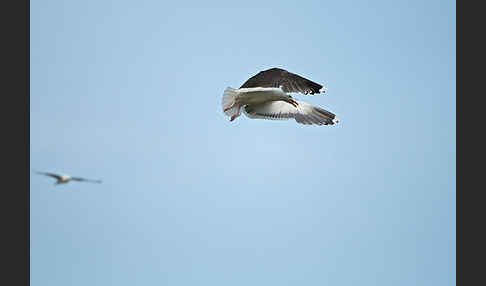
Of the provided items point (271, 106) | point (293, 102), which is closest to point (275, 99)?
point (271, 106)

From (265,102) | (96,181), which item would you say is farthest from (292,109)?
(96,181)

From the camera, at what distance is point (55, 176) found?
701 centimetres

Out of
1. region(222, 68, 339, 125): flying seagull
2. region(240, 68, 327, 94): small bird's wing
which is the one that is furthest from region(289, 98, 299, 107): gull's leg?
region(240, 68, 327, 94): small bird's wing

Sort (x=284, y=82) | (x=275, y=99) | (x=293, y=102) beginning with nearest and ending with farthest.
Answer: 1. (x=284, y=82)
2. (x=275, y=99)
3. (x=293, y=102)

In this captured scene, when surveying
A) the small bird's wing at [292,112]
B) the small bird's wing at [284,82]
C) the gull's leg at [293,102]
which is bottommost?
the small bird's wing at [292,112]

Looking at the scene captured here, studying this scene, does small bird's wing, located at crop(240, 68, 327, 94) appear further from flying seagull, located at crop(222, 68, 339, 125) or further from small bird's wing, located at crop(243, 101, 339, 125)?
small bird's wing, located at crop(243, 101, 339, 125)

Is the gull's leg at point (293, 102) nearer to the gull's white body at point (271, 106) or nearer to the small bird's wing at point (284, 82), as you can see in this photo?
the gull's white body at point (271, 106)

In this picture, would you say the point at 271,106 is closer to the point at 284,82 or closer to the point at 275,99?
the point at 275,99

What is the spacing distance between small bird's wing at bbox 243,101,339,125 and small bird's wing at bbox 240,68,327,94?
0.27m

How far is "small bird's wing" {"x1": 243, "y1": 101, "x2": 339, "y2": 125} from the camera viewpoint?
21.2 ft

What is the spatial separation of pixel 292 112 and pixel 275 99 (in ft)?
0.86

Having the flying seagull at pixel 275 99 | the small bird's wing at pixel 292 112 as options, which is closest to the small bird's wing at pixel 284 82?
the flying seagull at pixel 275 99

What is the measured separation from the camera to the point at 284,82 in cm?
612

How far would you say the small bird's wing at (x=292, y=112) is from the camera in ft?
21.2
